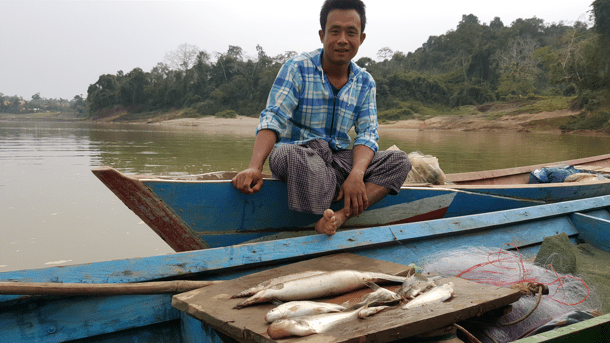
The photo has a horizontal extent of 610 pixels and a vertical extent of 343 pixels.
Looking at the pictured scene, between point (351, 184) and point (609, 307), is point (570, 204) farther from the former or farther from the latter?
point (351, 184)

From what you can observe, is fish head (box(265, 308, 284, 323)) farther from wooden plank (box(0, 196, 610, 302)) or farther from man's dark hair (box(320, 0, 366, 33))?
man's dark hair (box(320, 0, 366, 33))

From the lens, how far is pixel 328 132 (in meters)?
2.52

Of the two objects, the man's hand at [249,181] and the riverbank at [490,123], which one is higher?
the riverbank at [490,123]

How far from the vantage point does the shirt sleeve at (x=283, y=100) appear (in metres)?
2.26

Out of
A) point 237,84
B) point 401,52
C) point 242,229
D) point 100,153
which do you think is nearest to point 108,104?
point 237,84

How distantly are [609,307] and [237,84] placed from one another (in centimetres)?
4448

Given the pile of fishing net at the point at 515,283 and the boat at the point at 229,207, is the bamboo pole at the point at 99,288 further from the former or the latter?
the pile of fishing net at the point at 515,283

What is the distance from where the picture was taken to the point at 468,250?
6.94 ft

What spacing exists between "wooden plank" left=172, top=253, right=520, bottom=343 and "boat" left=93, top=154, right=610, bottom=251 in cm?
78

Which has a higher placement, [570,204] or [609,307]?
[570,204]

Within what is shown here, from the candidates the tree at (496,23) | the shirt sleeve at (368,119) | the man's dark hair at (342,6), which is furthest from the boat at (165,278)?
the tree at (496,23)

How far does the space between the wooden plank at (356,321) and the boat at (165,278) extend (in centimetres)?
9

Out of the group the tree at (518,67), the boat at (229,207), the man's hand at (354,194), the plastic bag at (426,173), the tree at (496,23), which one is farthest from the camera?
the tree at (496,23)

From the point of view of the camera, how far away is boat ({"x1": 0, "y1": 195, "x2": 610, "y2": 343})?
1.22 m
